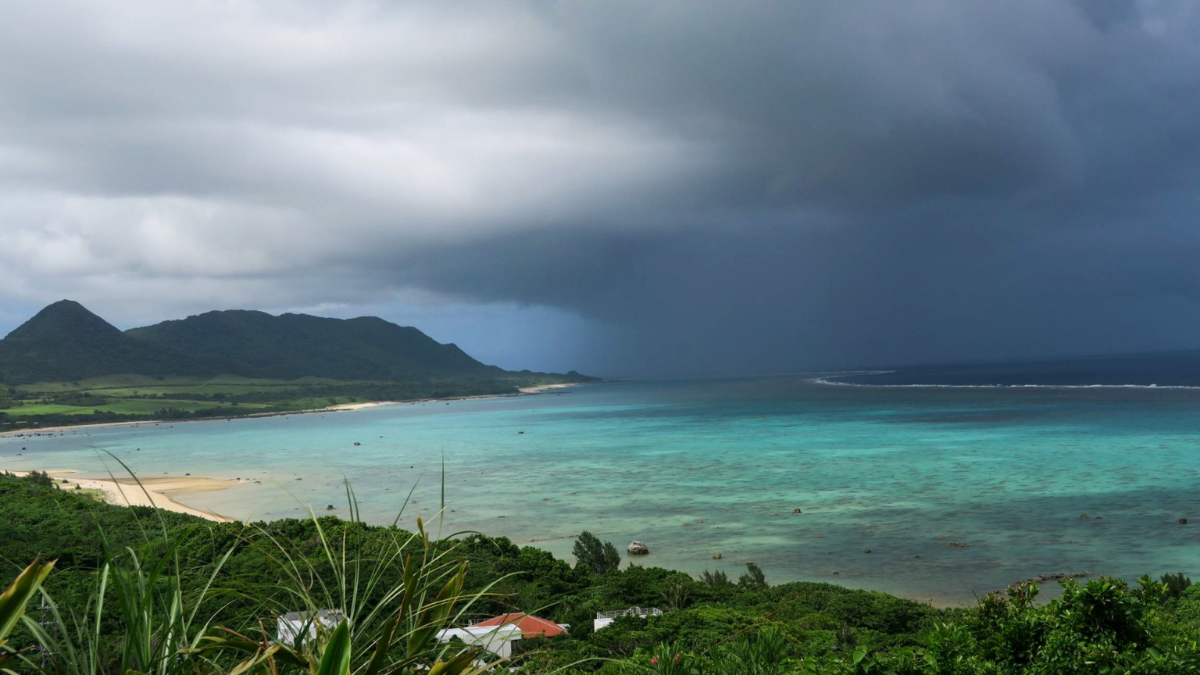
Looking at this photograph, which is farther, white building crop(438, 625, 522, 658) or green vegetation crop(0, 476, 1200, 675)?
white building crop(438, 625, 522, 658)

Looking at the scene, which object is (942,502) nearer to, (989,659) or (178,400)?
(989,659)

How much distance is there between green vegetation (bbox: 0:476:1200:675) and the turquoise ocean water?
70 centimetres

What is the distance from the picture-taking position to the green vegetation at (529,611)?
10.3 ft

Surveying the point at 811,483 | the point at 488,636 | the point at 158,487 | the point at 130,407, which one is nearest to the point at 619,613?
the point at 488,636

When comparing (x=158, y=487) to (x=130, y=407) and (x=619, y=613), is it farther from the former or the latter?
(x=130, y=407)

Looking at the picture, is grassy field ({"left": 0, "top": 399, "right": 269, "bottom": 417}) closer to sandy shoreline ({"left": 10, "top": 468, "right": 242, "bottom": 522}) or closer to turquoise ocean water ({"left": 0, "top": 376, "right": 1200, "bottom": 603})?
turquoise ocean water ({"left": 0, "top": 376, "right": 1200, "bottom": 603})

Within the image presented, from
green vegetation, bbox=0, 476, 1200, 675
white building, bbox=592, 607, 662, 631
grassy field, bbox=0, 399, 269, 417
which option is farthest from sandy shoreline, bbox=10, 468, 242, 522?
grassy field, bbox=0, 399, 269, 417

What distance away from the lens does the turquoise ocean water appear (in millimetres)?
30625

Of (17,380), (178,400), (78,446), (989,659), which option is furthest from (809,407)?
(17,380)

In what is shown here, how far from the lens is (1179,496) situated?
39.8 metres

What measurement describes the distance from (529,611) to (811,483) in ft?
156

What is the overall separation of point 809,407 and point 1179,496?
7826 cm

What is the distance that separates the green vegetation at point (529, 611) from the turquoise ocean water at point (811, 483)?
2.29 ft

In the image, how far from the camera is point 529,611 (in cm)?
466
